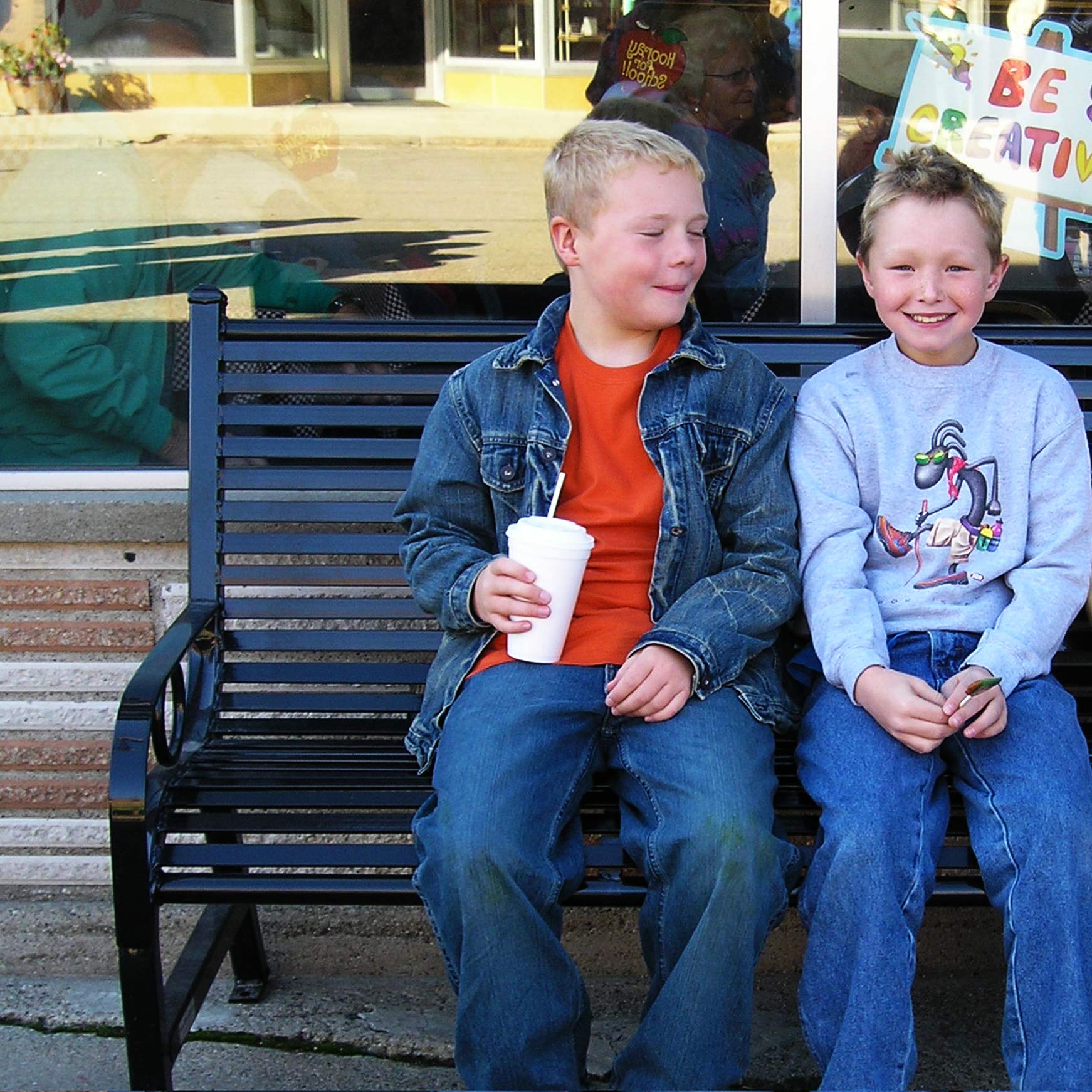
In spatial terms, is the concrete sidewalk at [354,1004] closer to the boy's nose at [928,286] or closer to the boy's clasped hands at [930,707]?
the boy's clasped hands at [930,707]

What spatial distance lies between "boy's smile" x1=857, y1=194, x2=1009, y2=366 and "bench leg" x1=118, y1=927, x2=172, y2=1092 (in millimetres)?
1517

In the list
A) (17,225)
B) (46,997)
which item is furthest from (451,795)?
(17,225)

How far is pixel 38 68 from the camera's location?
3461 millimetres

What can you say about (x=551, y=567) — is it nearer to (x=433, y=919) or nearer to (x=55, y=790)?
(x=433, y=919)

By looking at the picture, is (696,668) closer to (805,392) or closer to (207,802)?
(805,392)

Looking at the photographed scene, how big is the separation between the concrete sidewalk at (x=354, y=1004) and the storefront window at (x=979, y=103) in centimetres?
147

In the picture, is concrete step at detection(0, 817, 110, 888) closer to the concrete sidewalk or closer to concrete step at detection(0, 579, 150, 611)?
the concrete sidewalk

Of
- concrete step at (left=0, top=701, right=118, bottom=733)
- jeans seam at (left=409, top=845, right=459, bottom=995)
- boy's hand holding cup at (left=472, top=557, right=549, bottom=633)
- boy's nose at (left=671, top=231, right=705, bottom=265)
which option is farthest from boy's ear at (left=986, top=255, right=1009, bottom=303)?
concrete step at (left=0, top=701, right=118, bottom=733)

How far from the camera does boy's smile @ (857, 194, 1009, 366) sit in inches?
93.7

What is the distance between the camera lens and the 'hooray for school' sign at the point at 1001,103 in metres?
3.40

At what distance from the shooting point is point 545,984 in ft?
7.01

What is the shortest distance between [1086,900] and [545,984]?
77 centimetres

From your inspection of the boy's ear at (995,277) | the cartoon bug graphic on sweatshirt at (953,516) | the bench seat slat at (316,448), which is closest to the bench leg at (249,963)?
the bench seat slat at (316,448)

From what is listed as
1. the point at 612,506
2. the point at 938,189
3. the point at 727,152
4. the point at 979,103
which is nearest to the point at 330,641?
the point at 612,506
